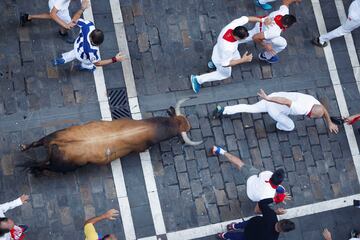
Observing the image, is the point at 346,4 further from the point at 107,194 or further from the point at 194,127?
the point at 107,194

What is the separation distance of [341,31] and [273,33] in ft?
7.64

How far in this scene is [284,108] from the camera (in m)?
11.3

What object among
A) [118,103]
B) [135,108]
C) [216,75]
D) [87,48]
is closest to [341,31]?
[216,75]

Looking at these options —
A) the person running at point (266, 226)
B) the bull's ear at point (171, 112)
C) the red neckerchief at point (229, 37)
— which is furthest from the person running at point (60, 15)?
the person running at point (266, 226)

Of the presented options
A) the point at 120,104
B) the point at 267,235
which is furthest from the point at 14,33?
the point at 267,235

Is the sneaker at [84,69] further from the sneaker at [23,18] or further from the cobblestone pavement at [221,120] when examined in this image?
the sneaker at [23,18]

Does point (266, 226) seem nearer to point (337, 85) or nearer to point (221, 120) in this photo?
point (221, 120)

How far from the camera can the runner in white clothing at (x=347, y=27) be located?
491 inches

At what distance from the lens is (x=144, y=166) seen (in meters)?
11.3

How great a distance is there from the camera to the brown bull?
9.88m

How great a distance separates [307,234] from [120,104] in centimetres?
482

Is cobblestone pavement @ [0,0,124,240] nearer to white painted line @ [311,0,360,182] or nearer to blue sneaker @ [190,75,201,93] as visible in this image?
blue sneaker @ [190,75,201,93]

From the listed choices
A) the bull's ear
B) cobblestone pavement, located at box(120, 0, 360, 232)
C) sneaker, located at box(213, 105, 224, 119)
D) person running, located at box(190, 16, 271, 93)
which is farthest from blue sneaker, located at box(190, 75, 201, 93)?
the bull's ear

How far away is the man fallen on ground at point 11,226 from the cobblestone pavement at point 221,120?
2904mm
